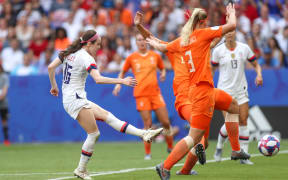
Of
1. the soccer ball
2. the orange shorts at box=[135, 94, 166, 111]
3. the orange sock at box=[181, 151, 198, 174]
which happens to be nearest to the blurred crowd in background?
the orange shorts at box=[135, 94, 166, 111]

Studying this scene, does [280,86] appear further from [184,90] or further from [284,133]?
[184,90]

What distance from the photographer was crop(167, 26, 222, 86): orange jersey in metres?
8.73

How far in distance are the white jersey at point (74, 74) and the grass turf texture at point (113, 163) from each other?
1.34 metres

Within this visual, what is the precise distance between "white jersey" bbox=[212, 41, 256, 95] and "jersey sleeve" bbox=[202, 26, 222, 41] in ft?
12.9

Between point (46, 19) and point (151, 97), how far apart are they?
9.03 m

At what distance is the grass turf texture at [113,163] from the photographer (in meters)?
10.1

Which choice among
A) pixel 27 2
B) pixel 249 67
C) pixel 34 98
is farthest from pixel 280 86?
pixel 27 2

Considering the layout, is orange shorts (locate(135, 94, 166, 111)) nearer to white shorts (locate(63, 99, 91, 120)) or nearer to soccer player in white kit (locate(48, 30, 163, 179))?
soccer player in white kit (locate(48, 30, 163, 179))

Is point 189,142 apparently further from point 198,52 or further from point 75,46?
point 75,46

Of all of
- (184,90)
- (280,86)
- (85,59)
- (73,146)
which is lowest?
(73,146)

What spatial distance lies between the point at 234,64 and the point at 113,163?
3067mm

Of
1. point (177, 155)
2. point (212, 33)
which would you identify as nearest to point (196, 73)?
point (212, 33)

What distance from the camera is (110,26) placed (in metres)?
21.0

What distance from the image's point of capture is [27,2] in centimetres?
2372
